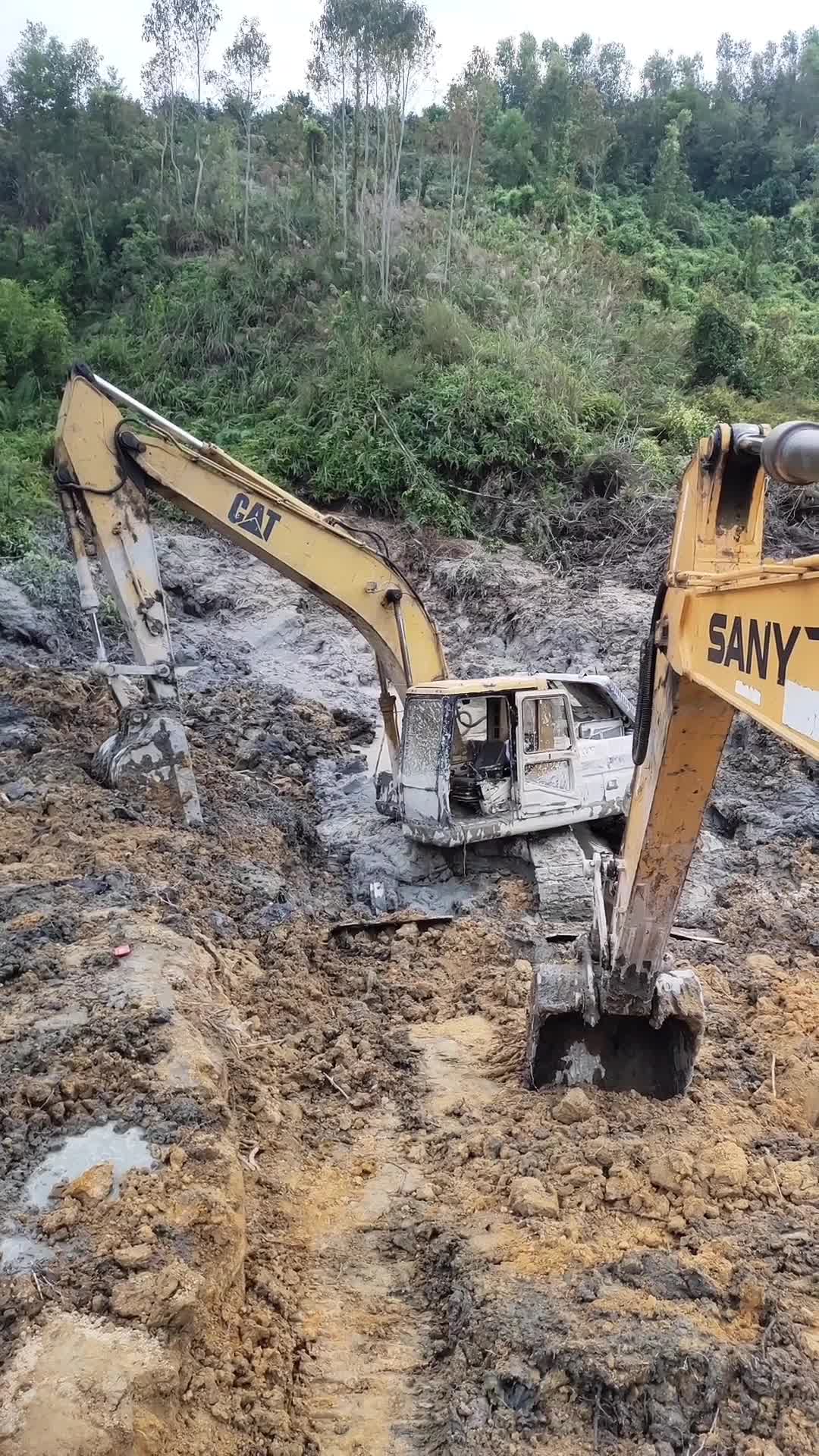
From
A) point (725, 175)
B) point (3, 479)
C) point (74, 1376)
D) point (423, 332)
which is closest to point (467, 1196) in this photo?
point (74, 1376)

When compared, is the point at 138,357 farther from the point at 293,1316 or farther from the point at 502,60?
the point at 502,60

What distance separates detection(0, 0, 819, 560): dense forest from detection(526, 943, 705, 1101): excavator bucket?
1147 centimetres

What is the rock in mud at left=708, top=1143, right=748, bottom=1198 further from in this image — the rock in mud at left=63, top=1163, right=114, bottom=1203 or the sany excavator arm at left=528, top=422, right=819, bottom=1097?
the rock in mud at left=63, top=1163, right=114, bottom=1203

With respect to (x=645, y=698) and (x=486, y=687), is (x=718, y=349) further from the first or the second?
(x=645, y=698)

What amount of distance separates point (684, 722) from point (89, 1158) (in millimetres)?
2735

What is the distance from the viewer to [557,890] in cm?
763

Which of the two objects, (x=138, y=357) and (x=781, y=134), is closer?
(x=138, y=357)

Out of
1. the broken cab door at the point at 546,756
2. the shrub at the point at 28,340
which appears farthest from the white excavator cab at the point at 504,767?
the shrub at the point at 28,340

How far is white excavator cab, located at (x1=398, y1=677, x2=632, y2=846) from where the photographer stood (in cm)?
767

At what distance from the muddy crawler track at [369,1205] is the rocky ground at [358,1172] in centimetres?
1

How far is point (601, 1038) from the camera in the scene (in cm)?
495

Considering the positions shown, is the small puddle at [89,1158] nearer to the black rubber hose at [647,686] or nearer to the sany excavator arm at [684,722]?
the sany excavator arm at [684,722]

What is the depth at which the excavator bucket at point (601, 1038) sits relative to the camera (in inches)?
187

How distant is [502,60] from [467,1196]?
152 ft
